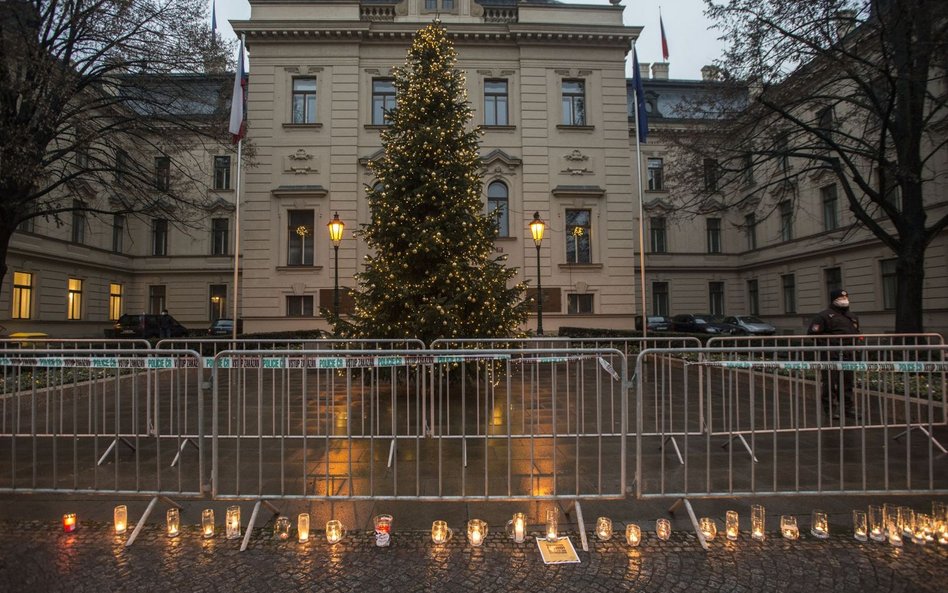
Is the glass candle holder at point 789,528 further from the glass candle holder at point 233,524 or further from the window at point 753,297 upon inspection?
the window at point 753,297

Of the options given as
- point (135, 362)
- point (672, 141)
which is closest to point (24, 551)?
point (135, 362)

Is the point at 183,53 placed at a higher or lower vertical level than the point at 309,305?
higher

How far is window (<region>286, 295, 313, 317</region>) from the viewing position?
73.4 feet

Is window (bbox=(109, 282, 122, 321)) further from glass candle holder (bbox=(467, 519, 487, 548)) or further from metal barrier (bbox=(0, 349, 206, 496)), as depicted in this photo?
glass candle holder (bbox=(467, 519, 487, 548))

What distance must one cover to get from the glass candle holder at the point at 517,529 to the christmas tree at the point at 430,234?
6.16 meters

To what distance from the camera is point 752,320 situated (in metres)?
31.1

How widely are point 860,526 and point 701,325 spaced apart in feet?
96.4

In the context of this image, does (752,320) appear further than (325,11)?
Yes

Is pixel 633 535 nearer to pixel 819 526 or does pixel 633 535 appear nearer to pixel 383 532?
pixel 819 526

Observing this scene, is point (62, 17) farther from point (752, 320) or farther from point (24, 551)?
point (752, 320)

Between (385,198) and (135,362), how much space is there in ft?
21.4

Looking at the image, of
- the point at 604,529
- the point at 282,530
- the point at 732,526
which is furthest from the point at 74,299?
the point at 732,526

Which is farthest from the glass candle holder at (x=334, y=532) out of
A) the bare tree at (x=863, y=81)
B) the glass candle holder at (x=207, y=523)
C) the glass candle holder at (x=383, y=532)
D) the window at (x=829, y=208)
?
the window at (x=829, y=208)

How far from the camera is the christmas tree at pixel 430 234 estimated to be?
33.0 feet
